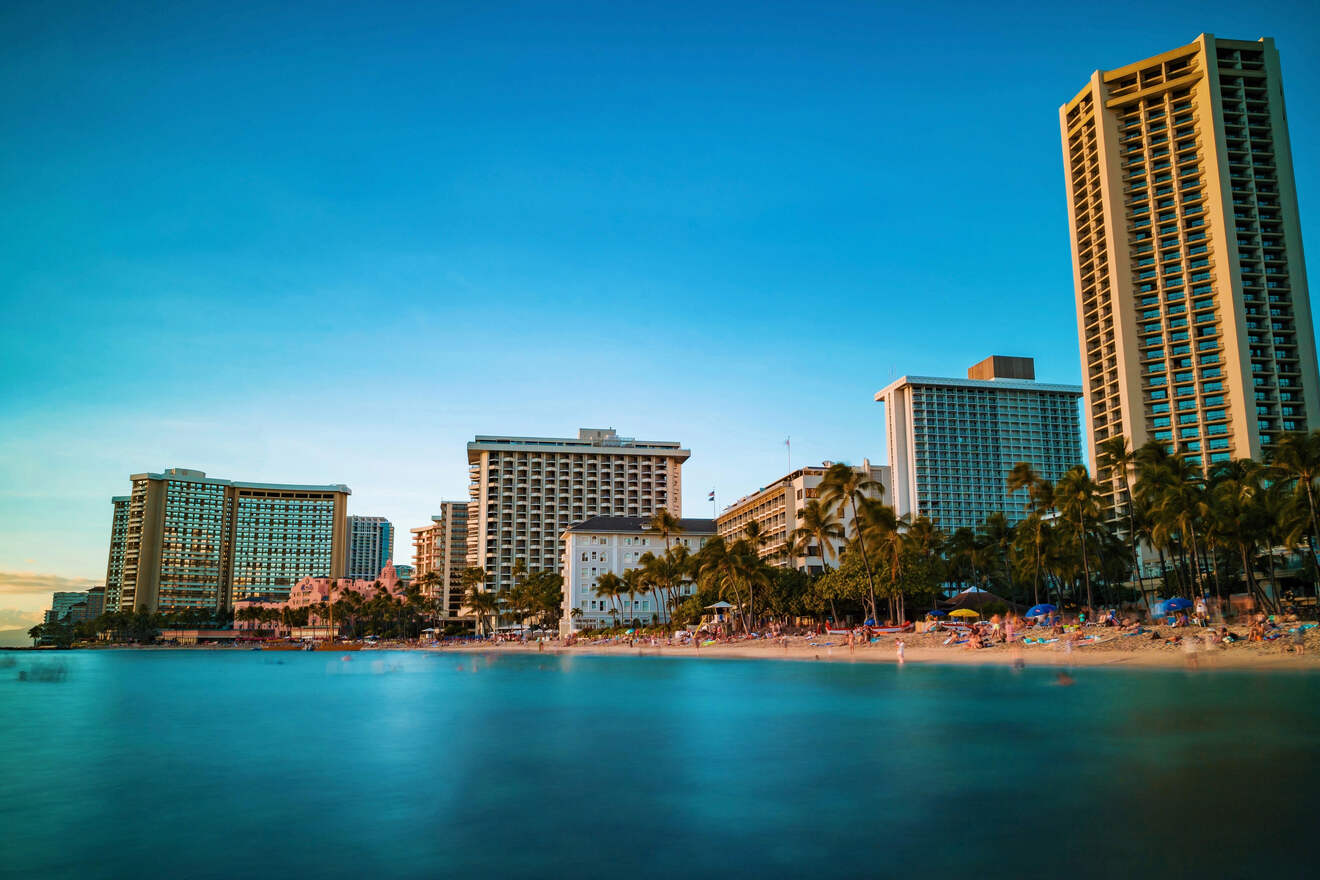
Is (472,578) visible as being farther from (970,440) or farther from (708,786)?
(708,786)

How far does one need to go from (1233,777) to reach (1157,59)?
11876 centimetres

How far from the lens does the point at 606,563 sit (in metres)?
131

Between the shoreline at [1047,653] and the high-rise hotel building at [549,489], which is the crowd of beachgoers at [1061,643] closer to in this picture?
the shoreline at [1047,653]

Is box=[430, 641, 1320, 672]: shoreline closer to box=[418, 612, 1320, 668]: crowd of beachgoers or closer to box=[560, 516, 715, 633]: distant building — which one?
box=[418, 612, 1320, 668]: crowd of beachgoers

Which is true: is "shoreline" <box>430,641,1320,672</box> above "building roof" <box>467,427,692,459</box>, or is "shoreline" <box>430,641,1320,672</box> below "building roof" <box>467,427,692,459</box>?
below

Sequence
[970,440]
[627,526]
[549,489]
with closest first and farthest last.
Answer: [627,526] < [970,440] < [549,489]

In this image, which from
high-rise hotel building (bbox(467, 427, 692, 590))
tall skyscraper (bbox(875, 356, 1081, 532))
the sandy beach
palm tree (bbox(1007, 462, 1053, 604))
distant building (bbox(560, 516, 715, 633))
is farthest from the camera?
high-rise hotel building (bbox(467, 427, 692, 590))

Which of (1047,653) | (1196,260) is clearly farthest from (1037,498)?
(1196,260)

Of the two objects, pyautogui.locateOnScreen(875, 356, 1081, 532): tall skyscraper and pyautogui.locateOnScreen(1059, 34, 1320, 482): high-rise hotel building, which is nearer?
pyautogui.locateOnScreen(1059, 34, 1320, 482): high-rise hotel building

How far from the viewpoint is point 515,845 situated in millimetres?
15109

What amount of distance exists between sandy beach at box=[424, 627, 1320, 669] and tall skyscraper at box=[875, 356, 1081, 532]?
91.2m

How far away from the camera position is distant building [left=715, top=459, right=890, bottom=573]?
107000 millimetres

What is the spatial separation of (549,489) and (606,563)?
4105 cm

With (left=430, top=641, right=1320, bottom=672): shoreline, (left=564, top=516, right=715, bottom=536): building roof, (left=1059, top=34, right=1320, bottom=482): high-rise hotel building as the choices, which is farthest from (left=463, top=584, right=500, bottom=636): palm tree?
(left=1059, top=34, right=1320, bottom=482): high-rise hotel building
